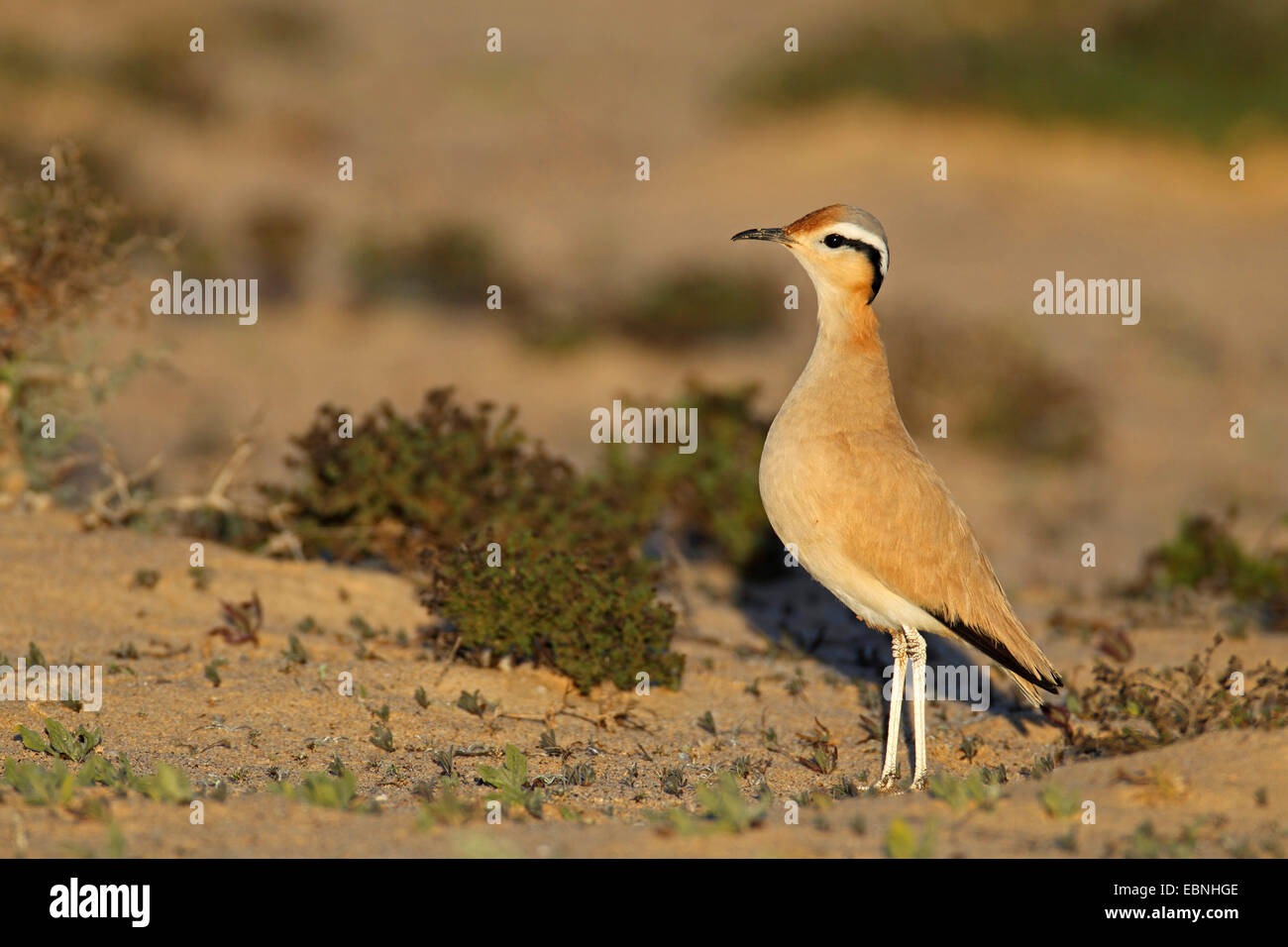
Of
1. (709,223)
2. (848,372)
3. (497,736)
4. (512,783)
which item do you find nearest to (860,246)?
(848,372)

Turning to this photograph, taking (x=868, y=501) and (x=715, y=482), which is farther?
(x=715, y=482)

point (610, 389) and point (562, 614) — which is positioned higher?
point (610, 389)

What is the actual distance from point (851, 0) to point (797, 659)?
3318 cm

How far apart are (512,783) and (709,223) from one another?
15834 mm

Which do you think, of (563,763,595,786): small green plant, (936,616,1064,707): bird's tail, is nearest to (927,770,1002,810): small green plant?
(936,616,1064,707): bird's tail

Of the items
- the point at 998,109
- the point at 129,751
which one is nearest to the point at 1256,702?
the point at 129,751

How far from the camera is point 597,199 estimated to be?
70.3ft

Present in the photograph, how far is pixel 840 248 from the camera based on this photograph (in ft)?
16.6

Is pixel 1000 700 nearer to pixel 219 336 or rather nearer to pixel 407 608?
pixel 407 608

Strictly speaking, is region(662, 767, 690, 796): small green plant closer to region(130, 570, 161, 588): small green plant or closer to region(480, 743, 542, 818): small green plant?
region(480, 743, 542, 818): small green plant

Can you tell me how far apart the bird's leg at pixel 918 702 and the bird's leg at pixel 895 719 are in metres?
0.06

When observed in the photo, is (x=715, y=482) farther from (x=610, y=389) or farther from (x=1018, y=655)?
(x=610, y=389)

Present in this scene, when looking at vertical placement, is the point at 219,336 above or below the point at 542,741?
above

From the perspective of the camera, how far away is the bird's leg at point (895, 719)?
500 centimetres
